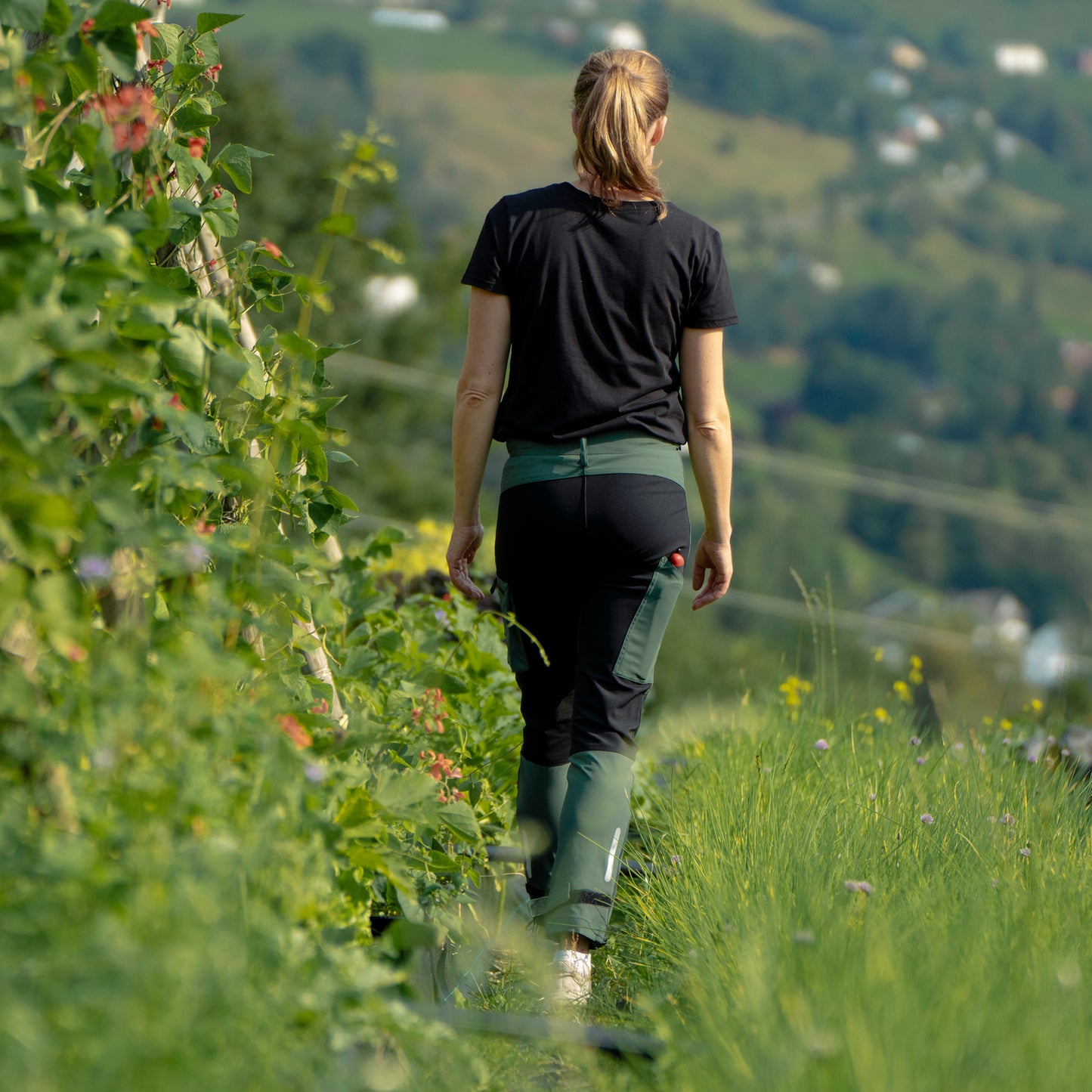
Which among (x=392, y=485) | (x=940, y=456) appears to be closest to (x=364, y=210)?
(x=392, y=485)

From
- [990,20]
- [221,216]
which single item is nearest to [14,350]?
[221,216]

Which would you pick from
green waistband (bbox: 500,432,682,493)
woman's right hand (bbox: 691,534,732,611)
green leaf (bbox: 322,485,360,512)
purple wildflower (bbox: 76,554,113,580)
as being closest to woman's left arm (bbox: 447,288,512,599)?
green waistband (bbox: 500,432,682,493)

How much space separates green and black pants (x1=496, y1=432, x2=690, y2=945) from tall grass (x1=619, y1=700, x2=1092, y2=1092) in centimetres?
18

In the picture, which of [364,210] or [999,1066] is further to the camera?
[364,210]

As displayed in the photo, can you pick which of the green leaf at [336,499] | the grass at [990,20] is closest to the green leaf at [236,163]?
the green leaf at [336,499]

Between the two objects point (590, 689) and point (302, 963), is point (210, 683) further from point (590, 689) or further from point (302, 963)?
point (590, 689)

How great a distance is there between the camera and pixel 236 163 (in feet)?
6.99

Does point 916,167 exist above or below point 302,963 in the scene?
below

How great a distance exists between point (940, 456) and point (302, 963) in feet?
209

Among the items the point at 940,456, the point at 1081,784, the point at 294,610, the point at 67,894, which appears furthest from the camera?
the point at 940,456

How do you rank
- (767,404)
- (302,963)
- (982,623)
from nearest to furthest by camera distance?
(302,963) → (982,623) → (767,404)

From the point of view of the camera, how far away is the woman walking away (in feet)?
7.66

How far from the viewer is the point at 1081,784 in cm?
294

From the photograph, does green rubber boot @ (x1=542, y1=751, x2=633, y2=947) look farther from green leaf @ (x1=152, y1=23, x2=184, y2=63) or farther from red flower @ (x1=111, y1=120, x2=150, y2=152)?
green leaf @ (x1=152, y1=23, x2=184, y2=63)
